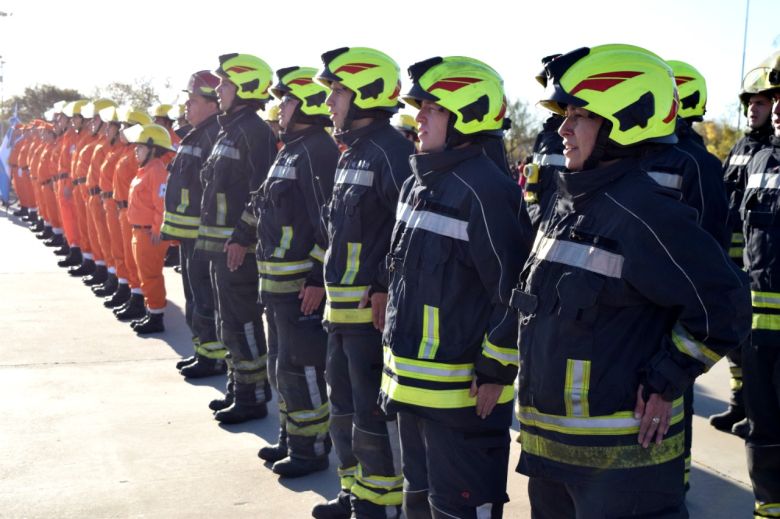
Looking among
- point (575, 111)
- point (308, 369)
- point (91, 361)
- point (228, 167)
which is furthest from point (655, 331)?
point (91, 361)

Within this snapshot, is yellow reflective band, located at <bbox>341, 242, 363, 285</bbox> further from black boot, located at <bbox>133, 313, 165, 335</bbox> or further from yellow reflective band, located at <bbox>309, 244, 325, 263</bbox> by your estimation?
black boot, located at <bbox>133, 313, 165, 335</bbox>

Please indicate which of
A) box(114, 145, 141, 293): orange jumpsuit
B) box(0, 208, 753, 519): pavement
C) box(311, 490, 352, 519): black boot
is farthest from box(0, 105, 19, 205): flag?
box(311, 490, 352, 519): black boot

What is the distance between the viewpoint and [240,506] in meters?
5.46

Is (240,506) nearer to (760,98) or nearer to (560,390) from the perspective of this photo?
(560,390)

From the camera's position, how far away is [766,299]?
4953 millimetres

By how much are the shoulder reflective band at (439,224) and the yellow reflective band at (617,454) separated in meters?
1.03

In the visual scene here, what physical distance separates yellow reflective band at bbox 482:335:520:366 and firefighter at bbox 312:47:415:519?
1.04m

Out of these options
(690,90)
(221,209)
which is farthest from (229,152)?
(690,90)

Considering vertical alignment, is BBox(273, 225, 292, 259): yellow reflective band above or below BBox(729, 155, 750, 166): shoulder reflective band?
below

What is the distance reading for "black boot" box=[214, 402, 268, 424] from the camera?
7039mm

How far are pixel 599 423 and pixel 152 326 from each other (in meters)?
8.00

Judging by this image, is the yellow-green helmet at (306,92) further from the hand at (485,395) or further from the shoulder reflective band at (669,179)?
the hand at (485,395)

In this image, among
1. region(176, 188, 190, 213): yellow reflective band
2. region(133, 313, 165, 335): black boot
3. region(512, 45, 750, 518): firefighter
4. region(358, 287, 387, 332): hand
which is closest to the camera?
region(512, 45, 750, 518): firefighter

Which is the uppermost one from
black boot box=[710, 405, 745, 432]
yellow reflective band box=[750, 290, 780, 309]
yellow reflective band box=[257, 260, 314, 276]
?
yellow reflective band box=[257, 260, 314, 276]
